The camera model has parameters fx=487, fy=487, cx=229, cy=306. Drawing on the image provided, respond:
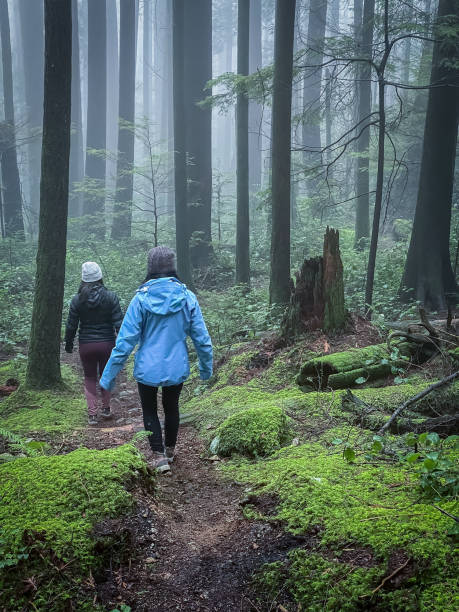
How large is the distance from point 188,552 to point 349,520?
0.98m

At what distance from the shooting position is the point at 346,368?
5.74 metres

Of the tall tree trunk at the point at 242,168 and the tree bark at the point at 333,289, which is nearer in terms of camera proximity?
the tree bark at the point at 333,289

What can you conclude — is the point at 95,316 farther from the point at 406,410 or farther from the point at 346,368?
the point at 406,410

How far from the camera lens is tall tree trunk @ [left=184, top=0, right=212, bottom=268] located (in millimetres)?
16906

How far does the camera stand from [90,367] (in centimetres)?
723

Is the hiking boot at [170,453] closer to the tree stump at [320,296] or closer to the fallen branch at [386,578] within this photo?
the fallen branch at [386,578]

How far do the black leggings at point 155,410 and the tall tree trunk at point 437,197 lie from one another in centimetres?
682

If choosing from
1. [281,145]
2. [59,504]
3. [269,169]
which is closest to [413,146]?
[269,169]

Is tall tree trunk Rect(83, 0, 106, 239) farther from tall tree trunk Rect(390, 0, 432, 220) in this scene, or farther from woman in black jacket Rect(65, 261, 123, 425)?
woman in black jacket Rect(65, 261, 123, 425)

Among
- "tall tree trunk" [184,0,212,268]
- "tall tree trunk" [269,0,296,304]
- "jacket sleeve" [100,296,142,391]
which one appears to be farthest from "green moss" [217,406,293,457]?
"tall tree trunk" [184,0,212,268]

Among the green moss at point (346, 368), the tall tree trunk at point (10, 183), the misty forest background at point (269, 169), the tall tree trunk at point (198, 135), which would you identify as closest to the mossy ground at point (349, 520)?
the green moss at point (346, 368)

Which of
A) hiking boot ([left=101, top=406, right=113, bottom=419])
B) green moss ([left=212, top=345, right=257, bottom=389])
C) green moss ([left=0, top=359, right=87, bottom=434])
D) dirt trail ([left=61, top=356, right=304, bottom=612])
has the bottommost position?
hiking boot ([left=101, top=406, right=113, bottom=419])

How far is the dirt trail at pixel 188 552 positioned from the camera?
2.49 meters

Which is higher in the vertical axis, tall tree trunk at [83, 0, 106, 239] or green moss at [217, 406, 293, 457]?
tall tree trunk at [83, 0, 106, 239]
